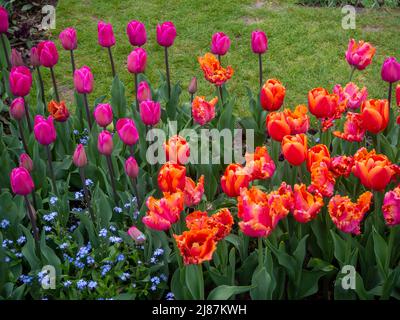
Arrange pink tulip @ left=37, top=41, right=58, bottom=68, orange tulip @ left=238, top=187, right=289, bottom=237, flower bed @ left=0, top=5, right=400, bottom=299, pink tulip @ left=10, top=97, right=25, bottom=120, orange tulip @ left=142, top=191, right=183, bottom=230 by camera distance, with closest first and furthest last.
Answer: orange tulip @ left=238, top=187, right=289, bottom=237 → orange tulip @ left=142, top=191, right=183, bottom=230 → flower bed @ left=0, top=5, right=400, bottom=299 → pink tulip @ left=10, top=97, right=25, bottom=120 → pink tulip @ left=37, top=41, right=58, bottom=68

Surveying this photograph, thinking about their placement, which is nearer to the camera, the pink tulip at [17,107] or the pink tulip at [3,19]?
the pink tulip at [17,107]

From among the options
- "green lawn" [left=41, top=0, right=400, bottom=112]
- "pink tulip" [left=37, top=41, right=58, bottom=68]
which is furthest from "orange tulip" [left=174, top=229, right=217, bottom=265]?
"green lawn" [left=41, top=0, right=400, bottom=112]

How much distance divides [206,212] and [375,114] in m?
0.81

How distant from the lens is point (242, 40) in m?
5.60

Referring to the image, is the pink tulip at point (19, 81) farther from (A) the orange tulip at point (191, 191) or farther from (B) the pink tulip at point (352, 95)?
(B) the pink tulip at point (352, 95)

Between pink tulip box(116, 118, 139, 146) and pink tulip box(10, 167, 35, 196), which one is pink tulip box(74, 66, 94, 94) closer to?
pink tulip box(116, 118, 139, 146)

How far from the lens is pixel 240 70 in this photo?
5.19 m

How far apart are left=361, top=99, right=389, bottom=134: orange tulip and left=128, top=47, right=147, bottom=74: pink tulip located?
1174 mm

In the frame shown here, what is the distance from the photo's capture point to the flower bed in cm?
224

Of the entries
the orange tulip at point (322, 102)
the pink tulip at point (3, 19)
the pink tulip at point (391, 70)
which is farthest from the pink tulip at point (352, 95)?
the pink tulip at point (3, 19)

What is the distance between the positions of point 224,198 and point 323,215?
0.59 m

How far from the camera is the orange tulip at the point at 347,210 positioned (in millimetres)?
2219

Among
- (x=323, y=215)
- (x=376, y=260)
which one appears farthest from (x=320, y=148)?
(x=376, y=260)
